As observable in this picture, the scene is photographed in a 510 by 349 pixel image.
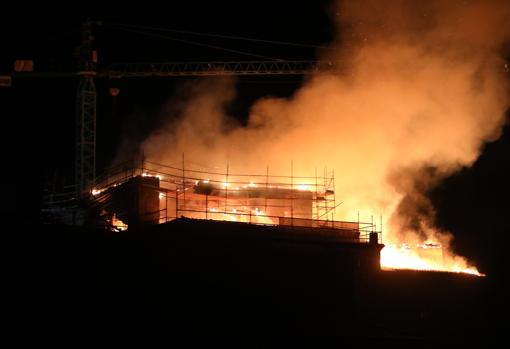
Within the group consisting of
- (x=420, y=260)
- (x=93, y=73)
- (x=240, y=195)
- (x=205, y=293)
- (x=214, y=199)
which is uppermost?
(x=93, y=73)

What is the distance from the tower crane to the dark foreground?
14.5 m

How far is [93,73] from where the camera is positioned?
41.1 metres

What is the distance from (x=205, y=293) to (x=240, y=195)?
9.04 meters

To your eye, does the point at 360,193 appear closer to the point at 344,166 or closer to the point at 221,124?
the point at 344,166

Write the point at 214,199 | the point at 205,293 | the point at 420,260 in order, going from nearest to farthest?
the point at 205,293 < the point at 214,199 < the point at 420,260

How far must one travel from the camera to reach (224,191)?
33438mm

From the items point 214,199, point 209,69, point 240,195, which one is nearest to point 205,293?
point 214,199

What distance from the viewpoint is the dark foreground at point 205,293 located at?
22.6 meters

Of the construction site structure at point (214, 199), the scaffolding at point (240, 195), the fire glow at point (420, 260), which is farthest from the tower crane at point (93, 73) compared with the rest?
the fire glow at point (420, 260)

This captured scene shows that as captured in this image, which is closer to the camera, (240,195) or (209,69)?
(240,195)

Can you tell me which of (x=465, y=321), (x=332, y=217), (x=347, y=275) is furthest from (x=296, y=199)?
(x=465, y=321)

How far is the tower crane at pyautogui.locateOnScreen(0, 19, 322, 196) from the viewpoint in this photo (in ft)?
132

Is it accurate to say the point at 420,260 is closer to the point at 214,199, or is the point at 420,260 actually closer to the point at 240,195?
the point at 240,195

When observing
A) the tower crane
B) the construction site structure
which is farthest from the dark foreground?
the tower crane
